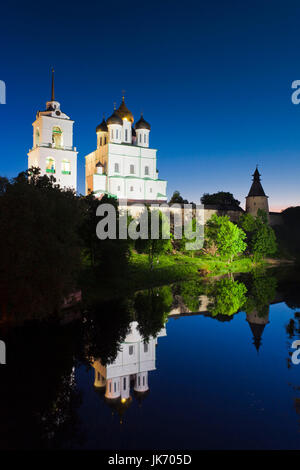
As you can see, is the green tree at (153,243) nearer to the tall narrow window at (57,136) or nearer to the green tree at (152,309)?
the green tree at (152,309)

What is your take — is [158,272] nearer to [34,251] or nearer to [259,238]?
[34,251]

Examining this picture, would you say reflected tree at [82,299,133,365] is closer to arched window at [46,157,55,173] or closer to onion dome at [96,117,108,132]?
arched window at [46,157,55,173]

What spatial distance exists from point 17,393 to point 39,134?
103ft

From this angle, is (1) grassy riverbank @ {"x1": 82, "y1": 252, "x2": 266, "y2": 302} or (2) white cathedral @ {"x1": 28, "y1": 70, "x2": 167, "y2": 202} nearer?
(1) grassy riverbank @ {"x1": 82, "y1": 252, "x2": 266, "y2": 302}

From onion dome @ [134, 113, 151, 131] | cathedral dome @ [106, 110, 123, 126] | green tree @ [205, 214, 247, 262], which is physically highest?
onion dome @ [134, 113, 151, 131]

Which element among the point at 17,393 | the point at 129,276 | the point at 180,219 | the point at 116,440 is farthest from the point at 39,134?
the point at 116,440

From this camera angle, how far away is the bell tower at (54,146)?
112 feet

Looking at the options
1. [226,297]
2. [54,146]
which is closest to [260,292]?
[226,297]

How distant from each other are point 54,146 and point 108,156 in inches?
263

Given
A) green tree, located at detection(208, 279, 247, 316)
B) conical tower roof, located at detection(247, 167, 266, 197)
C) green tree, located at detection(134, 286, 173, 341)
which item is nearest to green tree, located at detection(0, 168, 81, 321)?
green tree, located at detection(134, 286, 173, 341)

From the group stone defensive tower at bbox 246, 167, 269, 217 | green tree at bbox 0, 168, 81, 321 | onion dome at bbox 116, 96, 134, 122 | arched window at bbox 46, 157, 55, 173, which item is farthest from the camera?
stone defensive tower at bbox 246, 167, 269, 217

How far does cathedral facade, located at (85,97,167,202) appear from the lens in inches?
1545

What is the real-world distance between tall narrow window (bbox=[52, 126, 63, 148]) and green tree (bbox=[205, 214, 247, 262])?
59.3 feet
